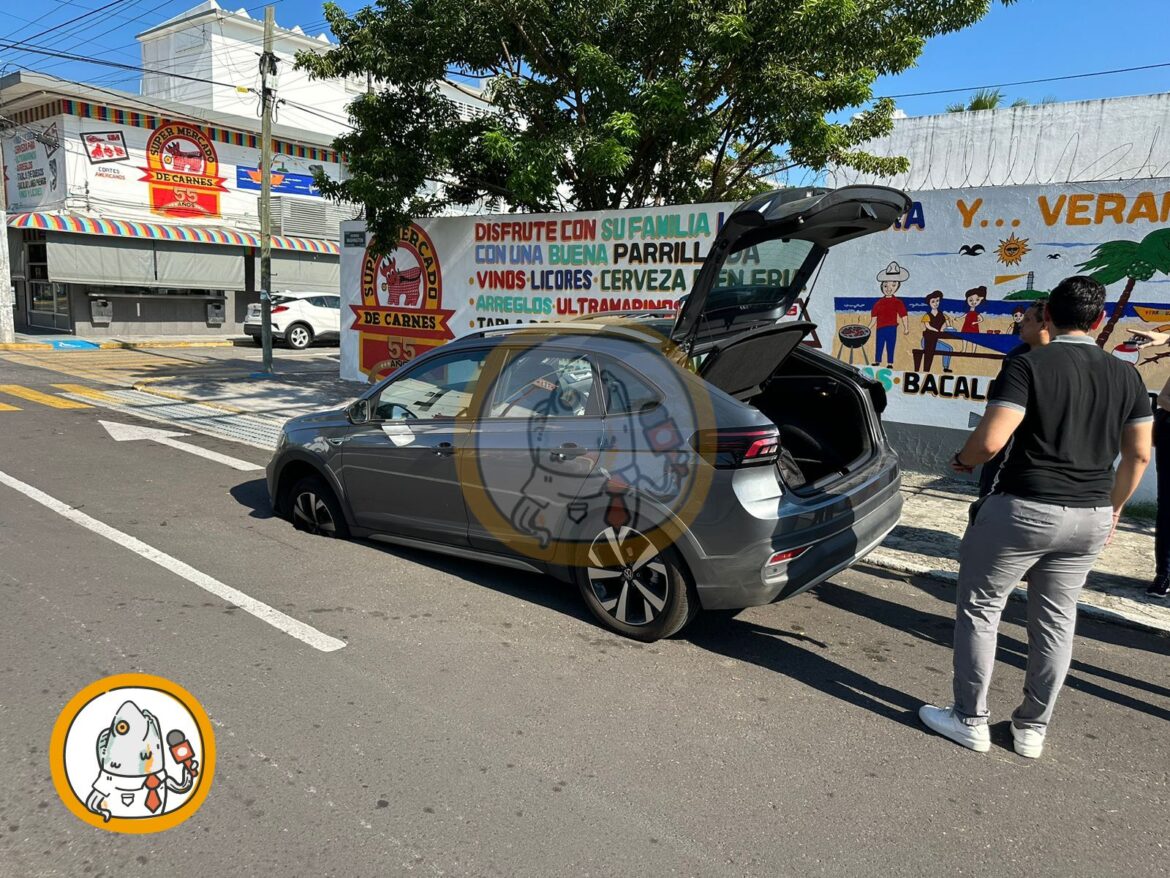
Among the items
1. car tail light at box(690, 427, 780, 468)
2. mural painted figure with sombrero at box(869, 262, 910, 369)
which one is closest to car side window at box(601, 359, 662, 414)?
car tail light at box(690, 427, 780, 468)

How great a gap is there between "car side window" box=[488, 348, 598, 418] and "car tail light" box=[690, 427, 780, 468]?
0.68 metres

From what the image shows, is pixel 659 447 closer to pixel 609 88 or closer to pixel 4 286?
pixel 609 88

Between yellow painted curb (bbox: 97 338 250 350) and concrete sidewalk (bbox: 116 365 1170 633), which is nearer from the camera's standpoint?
concrete sidewalk (bbox: 116 365 1170 633)

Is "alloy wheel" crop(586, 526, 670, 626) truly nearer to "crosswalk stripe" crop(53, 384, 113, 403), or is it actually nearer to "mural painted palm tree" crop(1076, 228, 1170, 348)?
"mural painted palm tree" crop(1076, 228, 1170, 348)

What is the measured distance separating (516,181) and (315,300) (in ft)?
45.7

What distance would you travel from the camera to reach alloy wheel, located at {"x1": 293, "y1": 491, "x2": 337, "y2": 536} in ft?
18.4

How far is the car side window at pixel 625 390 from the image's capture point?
13.3ft

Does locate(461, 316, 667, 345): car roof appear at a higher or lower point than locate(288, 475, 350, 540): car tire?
higher

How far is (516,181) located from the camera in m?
9.46

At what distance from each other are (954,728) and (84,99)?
78.0ft

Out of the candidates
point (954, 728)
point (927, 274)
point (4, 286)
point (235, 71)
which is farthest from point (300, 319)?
point (954, 728)

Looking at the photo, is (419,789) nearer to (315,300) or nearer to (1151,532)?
(1151,532)

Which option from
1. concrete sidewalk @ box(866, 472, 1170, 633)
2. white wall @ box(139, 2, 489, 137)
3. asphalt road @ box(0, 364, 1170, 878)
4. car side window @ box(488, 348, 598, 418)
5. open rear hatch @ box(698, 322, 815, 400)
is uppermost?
white wall @ box(139, 2, 489, 137)

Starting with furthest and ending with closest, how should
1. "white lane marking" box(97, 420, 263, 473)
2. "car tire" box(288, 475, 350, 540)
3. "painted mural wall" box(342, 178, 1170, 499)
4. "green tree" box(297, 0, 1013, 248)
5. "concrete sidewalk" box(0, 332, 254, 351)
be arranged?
"concrete sidewalk" box(0, 332, 254, 351), "green tree" box(297, 0, 1013, 248), "white lane marking" box(97, 420, 263, 473), "painted mural wall" box(342, 178, 1170, 499), "car tire" box(288, 475, 350, 540)
